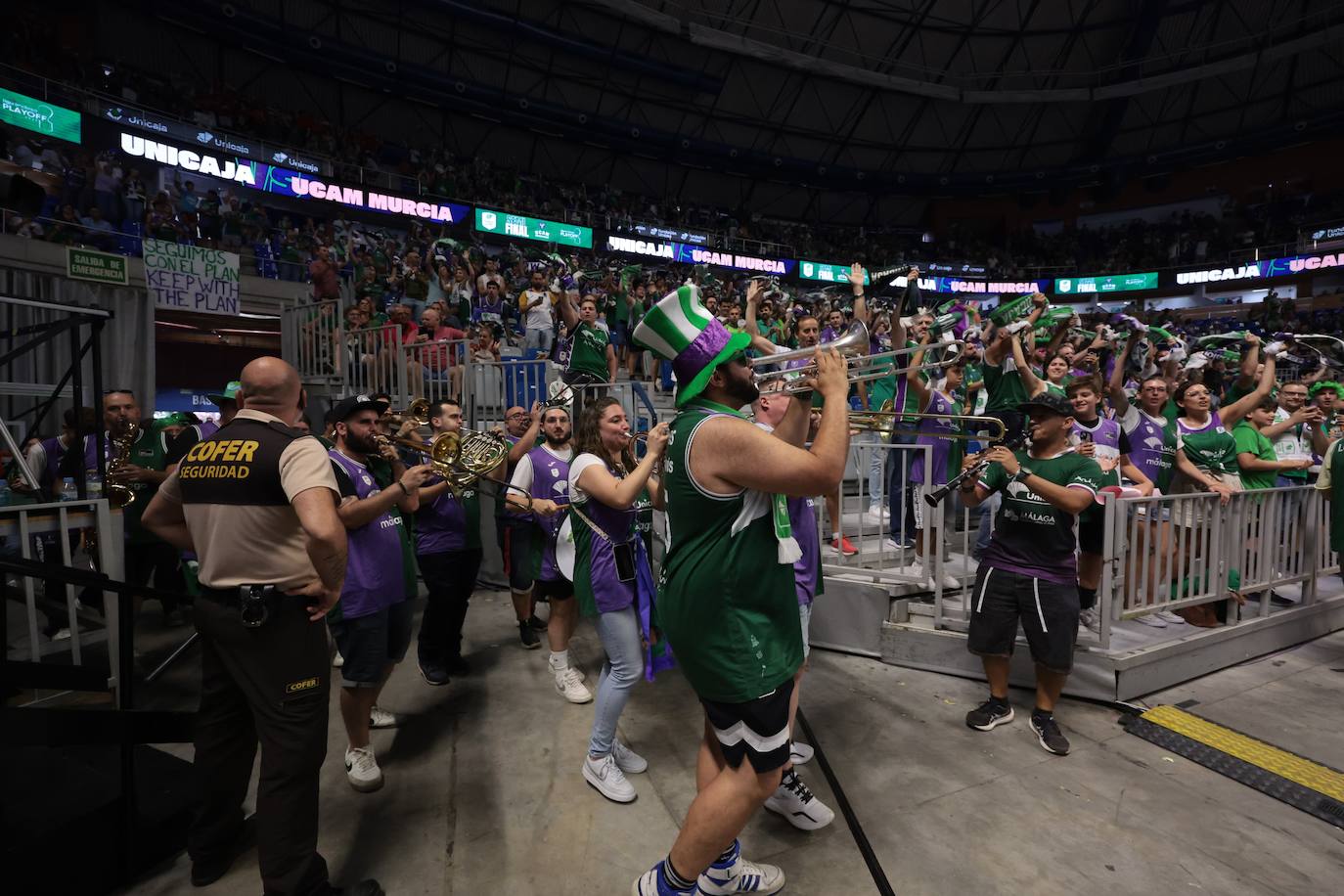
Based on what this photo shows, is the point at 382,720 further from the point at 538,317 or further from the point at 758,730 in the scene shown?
the point at 538,317

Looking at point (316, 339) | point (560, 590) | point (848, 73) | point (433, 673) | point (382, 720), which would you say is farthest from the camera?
point (848, 73)

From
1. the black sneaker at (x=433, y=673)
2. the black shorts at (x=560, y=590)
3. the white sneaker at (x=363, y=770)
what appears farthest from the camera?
the black sneaker at (x=433, y=673)

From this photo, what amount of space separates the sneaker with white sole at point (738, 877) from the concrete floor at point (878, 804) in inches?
3.7

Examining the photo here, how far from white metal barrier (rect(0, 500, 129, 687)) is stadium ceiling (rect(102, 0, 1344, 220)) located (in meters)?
19.3

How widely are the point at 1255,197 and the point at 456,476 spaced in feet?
121

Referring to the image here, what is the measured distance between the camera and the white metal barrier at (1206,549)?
13.4ft

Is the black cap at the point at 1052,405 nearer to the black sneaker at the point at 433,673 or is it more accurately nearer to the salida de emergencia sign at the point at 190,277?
the black sneaker at the point at 433,673

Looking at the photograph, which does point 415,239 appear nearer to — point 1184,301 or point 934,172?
point 934,172

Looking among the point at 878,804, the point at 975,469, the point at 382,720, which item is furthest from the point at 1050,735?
the point at 382,720

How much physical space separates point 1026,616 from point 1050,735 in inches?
26.0

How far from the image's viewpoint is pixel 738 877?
2.48 meters

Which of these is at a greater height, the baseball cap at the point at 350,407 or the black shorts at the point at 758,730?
the baseball cap at the point at 350,407

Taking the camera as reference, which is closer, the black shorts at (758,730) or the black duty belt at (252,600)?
the black shorts at (758,730)

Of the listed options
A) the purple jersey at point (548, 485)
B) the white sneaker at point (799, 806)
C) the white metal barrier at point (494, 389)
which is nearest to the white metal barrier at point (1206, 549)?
the white sneaker at point (799, 806)
